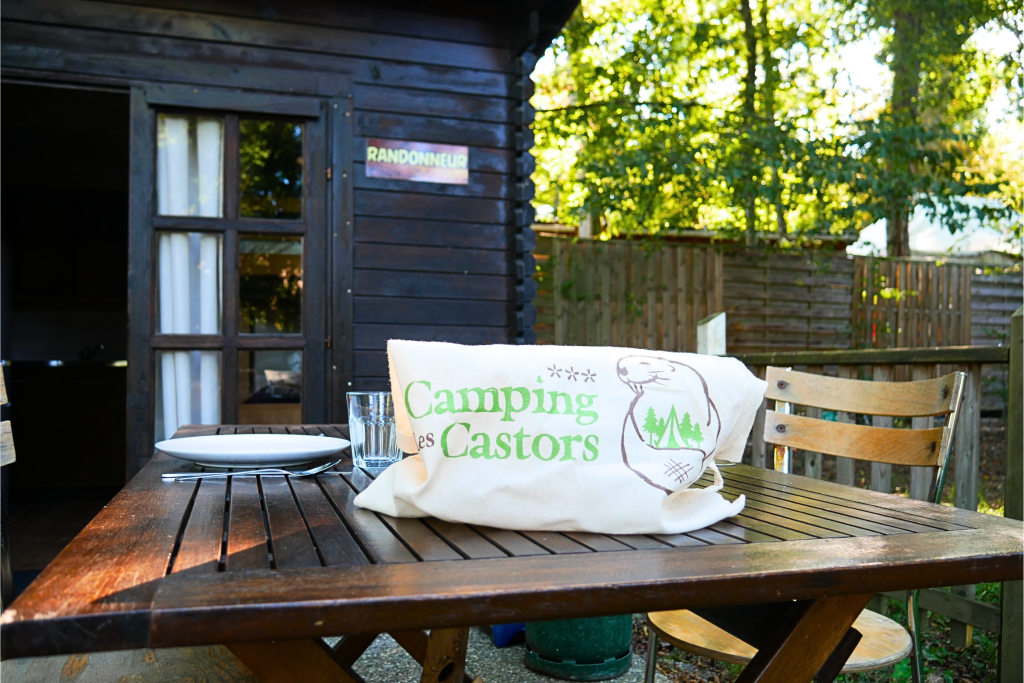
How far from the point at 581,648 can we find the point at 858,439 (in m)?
0.95

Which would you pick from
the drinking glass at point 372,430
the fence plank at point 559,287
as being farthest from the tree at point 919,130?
the drinking glass at point 372,430

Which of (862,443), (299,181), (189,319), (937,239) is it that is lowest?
(862,443)

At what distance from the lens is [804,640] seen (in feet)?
2.94

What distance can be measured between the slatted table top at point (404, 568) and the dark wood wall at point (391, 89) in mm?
2531

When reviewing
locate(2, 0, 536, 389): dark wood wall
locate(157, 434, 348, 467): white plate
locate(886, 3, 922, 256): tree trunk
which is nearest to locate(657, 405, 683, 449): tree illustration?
locate(157, 434, 348, 467): white plate

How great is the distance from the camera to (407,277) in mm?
3572

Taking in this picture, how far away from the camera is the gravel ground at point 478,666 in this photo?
2.15 metres

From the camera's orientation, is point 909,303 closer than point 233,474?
No

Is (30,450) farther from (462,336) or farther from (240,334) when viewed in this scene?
(462,336)

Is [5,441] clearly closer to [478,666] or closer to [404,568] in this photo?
[404,568]

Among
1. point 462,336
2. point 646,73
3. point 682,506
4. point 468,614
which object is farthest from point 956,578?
point 646,73

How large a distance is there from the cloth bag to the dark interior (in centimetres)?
365

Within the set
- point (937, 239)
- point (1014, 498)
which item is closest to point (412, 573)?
point (1014, 498)

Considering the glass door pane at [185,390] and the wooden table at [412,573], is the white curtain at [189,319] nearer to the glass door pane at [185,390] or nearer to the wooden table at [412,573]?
the glass door pane at [185,390]
